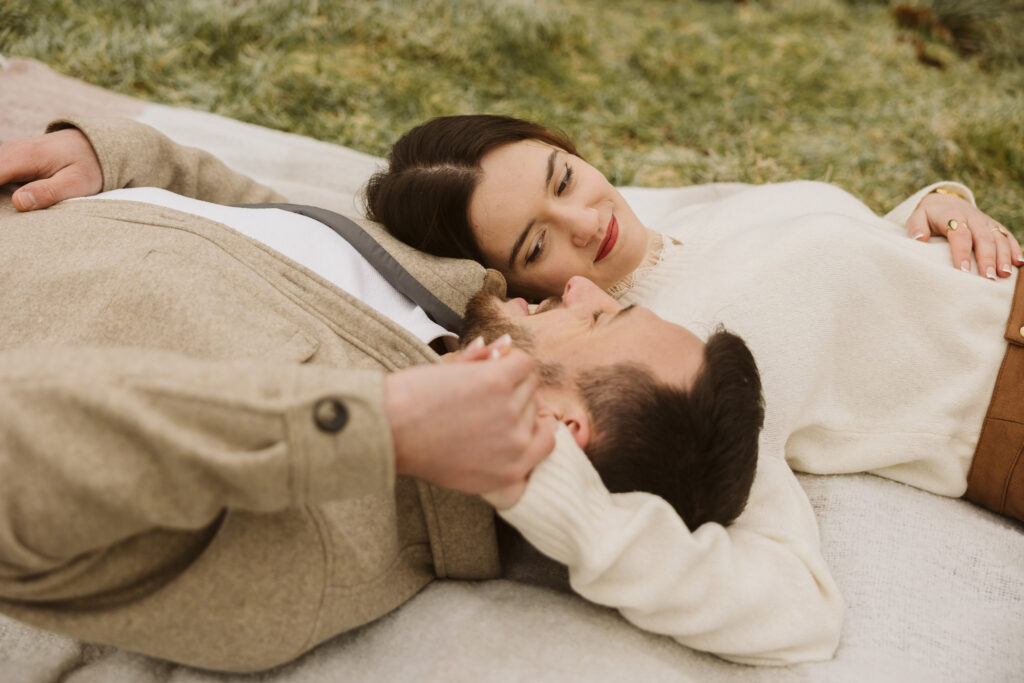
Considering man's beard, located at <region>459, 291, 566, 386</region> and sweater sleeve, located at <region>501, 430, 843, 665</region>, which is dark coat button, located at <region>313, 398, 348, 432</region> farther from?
man's beard, located at <region>459, 291, 566, 386</region>

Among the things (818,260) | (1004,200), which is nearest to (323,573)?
(818,260)

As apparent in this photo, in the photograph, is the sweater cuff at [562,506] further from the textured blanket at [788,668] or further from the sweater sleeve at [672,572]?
the textured blanket at [788,668]

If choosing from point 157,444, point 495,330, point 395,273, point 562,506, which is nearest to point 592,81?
point 395,273

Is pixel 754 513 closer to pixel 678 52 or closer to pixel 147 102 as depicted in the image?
pixel 147 102

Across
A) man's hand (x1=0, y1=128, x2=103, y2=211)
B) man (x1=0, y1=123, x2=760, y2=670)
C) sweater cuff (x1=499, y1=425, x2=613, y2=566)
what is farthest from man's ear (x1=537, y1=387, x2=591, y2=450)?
man's hand (x1=0, y1=128, x2=103, y2=211)

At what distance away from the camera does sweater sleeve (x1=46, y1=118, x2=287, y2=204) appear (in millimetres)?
2227

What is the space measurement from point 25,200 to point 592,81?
3.01 meters

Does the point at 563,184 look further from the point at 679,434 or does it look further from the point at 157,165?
the point at 157,165

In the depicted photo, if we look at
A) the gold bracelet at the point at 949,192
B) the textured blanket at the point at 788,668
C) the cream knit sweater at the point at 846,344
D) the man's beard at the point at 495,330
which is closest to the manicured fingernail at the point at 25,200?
the textured blanket at the point at 788,668

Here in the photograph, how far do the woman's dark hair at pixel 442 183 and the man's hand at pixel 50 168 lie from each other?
817mm

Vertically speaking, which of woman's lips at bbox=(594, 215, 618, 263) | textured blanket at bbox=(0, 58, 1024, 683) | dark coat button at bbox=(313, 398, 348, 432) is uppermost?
dark coat button at bbox=(313, 398, 348, 432)

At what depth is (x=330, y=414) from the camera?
1.11 metres

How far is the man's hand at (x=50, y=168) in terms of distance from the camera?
81.4 inches

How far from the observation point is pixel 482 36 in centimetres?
418
